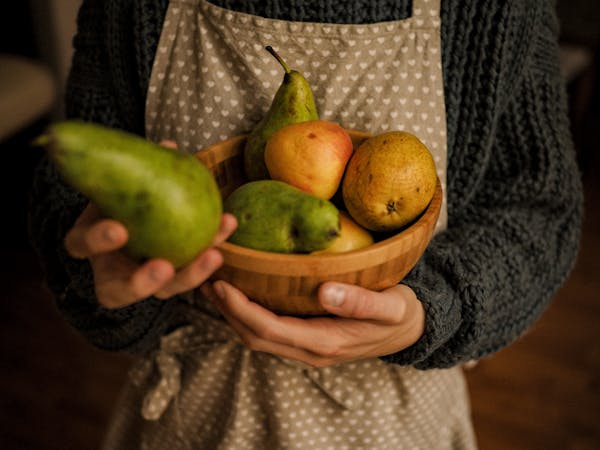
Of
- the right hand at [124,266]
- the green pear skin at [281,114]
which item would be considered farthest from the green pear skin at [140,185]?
the green pear skin at [281,114]

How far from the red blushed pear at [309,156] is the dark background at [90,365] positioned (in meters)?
1.21

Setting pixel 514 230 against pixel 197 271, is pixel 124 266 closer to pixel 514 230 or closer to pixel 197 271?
pixel 197 271

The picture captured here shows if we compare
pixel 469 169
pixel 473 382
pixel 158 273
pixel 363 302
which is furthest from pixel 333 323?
pixel 473 382

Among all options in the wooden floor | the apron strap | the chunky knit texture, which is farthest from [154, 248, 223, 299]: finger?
the wooden floor

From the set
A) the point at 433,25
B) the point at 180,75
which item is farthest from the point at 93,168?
the point at 433,25

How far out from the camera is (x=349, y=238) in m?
0.47

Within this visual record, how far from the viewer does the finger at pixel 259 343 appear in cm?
Result: 48

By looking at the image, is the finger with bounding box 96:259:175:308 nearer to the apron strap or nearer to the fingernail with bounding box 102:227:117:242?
the fingernail with bounding box 102:227:117:242

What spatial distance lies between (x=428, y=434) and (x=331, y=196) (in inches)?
15.6

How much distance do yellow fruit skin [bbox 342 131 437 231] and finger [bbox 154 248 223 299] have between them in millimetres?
130

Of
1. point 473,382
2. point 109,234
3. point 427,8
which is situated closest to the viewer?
point 109,234

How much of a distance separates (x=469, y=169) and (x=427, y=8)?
177mm

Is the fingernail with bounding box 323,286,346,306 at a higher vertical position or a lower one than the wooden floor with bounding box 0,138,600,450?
higher

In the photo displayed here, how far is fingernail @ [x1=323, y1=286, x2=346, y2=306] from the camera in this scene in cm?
42
